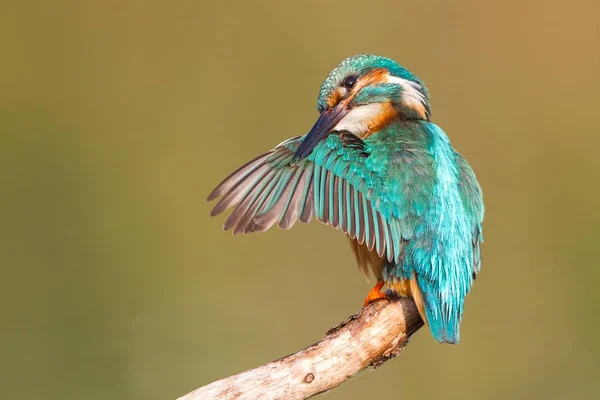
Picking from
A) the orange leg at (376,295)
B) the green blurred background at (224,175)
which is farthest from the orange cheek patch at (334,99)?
the green blurred background at (224,175)

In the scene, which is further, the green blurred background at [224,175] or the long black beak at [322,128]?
the green blurred background at [224,175]

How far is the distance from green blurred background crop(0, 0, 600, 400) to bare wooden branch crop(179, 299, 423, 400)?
1.78 metres

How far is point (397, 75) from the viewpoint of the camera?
3.46 m

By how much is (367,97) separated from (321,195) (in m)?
0.51

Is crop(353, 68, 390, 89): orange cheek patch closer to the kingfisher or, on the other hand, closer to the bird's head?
the bird's head

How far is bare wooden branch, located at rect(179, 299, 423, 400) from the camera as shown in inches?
102

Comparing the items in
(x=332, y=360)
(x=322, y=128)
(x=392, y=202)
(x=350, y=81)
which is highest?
(x=350, y=81)

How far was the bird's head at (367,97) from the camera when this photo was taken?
330 centimetres

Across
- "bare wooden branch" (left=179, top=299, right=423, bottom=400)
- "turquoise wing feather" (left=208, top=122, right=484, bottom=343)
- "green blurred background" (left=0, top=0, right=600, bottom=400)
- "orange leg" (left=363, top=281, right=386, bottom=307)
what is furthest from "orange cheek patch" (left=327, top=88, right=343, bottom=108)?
"green blurred background" (left=0, top=0, right=600, bottom=400)

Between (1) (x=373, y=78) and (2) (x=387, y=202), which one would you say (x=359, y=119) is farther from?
(2) (x=387, y=202)

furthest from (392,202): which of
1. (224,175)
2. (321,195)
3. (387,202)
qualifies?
(224,175)

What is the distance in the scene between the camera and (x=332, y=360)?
272 cm

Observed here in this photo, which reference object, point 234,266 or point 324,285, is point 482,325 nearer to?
point 324,285

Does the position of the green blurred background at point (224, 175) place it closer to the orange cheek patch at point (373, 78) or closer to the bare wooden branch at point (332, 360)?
the orange cheek patch at point (373, 78)
